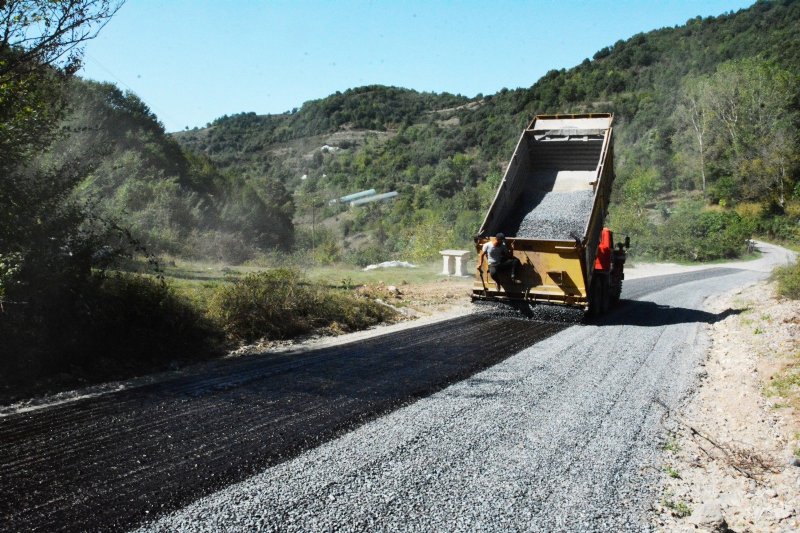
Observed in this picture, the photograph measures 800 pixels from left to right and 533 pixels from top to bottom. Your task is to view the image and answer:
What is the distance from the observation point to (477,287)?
12.4m

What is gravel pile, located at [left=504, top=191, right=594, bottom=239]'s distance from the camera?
1205 centimetres

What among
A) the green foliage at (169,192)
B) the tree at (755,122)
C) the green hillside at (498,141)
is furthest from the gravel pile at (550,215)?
the tree at (755,122)

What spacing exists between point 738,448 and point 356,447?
3.55 m

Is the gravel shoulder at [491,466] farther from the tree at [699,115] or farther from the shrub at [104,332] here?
the tree at [699,115]

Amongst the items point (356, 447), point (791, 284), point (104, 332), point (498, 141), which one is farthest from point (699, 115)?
point (356, 447)

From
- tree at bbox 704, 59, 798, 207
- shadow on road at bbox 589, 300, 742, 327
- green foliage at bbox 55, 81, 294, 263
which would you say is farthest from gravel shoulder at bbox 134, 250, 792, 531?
tree at bbox 704, 59, 798, 207

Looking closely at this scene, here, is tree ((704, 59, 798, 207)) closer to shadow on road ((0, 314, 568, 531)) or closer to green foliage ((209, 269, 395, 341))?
green foliage ((209, 269, 395, 341))

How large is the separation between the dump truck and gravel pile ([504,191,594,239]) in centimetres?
2

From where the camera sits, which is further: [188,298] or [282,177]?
[282,177]

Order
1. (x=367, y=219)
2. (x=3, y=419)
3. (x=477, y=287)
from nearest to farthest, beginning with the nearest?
(x=3, y=419), (x=477, y=287), (x=367, y=219)

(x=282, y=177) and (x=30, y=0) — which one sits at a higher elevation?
(x=282, y=177)

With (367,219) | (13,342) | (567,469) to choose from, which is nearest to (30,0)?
(13,342)

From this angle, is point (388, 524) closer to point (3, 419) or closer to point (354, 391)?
point (354, 391)

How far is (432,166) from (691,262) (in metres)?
43.3
